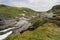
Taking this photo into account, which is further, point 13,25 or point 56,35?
point 13,25

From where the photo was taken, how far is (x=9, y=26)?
106 ft

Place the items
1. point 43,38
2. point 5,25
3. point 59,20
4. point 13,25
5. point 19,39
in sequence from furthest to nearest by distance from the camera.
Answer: point 59,20 < point 13,25 < point 5,25 < point 43,38 < point 19,39

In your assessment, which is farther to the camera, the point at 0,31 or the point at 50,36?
the point at 0,31

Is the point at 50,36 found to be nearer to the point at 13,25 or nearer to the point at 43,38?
the point at 43,38

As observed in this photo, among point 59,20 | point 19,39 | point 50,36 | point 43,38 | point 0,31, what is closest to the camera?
point 19,39

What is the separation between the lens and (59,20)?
119ft

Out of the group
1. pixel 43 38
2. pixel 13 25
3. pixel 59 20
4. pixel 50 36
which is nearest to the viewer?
pixel 43 38

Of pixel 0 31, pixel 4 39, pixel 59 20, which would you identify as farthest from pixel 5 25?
pixel 59 20

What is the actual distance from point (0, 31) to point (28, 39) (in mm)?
7073

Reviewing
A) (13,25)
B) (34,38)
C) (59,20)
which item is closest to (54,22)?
(59,20)

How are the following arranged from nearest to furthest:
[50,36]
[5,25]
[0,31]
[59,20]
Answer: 1. [50,36]
2. [0,31]
3. [5,25]
4. [59,20]

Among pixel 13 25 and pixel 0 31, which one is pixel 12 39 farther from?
pixel 13 25

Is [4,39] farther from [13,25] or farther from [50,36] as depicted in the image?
[13,25]

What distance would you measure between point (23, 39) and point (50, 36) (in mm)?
4756
